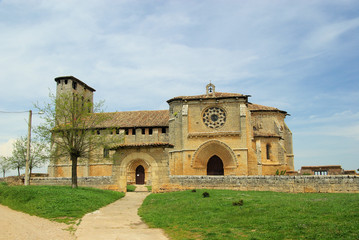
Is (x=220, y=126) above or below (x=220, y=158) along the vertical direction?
above

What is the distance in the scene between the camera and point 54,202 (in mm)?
14336

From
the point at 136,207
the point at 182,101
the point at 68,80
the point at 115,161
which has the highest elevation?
the point at 68,80

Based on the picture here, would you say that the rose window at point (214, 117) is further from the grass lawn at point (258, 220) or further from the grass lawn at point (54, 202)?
the grass lawn at point (258, 220)

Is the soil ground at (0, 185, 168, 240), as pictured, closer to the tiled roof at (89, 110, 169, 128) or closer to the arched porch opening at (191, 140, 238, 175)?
the arched porch opening at (191, 140, 238, 175)

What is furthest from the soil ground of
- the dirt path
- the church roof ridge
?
the church roof ridge

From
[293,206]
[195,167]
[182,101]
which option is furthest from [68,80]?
[293,206]

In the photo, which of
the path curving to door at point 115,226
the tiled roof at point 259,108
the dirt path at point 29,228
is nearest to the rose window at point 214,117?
the tiled roof at point 259,108

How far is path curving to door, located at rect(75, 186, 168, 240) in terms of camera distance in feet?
31.2

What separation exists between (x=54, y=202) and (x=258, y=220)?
916 cm

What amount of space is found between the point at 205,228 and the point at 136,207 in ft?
22.4

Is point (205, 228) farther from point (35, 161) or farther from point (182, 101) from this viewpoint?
point (35, 161)

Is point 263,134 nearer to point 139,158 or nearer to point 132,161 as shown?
point 139,158

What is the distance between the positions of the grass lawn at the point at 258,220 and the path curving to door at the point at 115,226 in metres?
0.48

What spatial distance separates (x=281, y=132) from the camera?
36312 mm
